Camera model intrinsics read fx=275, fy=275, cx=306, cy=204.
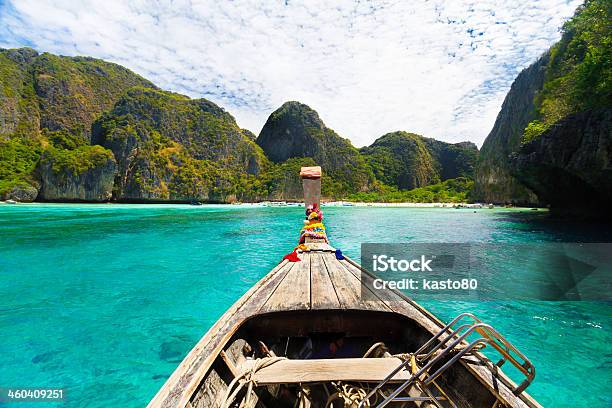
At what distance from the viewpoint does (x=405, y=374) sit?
2.38 m

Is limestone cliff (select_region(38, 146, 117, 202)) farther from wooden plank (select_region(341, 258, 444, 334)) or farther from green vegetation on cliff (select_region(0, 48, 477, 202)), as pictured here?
wooden plank (select_region(341, 258, 444, 334))

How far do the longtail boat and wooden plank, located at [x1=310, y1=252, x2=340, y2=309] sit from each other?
17 millimetres

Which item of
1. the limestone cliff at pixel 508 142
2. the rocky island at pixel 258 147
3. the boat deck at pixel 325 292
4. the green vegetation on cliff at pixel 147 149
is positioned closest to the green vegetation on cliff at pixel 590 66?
the rocky island at pixel 258 147

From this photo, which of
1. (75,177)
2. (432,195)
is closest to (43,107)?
(75,177)

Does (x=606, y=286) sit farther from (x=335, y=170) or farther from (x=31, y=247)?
(x=335, y=170)

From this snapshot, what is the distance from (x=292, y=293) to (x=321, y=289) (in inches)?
18.1

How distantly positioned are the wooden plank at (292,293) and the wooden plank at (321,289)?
0.27 feet

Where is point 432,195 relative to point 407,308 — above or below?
above

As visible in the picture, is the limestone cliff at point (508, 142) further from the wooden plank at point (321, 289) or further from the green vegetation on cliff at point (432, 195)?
the wooden plank at point (321, 289)

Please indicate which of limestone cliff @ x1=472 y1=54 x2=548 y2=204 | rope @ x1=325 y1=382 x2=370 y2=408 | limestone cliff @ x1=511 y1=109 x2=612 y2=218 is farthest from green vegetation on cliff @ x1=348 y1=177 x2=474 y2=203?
rope @ x1=325 y1=382 x2=370 y2=408

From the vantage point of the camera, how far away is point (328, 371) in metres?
2.37

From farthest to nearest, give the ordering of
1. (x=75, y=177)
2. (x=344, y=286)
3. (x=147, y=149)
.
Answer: (x=147, y=149), (x=75, y=177), (x=344, y=286)

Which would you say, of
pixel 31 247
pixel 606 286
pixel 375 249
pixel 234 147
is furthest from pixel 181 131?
pixel 606 286

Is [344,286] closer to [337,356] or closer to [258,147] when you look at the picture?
[337,356]
